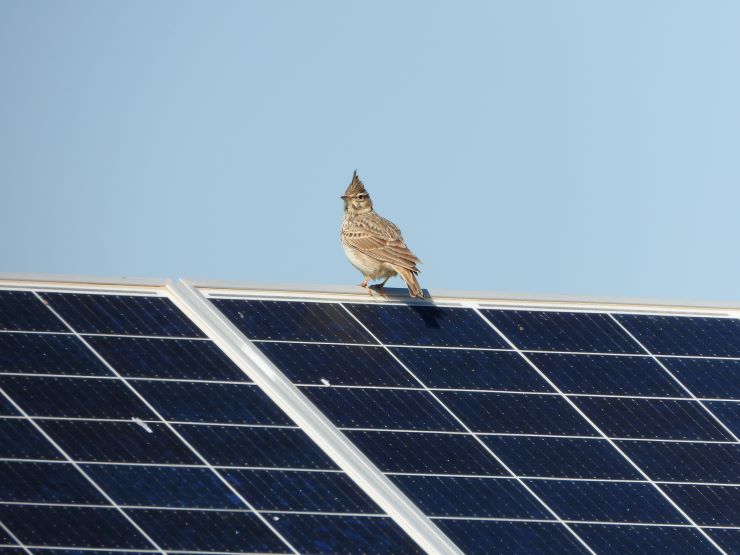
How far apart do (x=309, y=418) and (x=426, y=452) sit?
1.51 meters

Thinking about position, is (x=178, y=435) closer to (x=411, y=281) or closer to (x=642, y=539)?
(x=411, y=281)

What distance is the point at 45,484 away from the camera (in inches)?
821

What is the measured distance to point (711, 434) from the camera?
78.5 ft

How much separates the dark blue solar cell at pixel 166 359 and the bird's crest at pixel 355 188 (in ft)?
15.9

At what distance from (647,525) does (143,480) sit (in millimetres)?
6054

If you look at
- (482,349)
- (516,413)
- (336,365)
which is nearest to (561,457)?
(516,413)

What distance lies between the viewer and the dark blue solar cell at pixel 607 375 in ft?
79.7

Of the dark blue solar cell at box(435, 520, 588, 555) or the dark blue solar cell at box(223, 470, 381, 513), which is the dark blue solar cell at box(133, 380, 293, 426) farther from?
the dark blue solar cell at box(435, 520, 588, 555)

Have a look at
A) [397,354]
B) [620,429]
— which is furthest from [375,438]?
[620,429]

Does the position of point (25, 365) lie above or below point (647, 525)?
above

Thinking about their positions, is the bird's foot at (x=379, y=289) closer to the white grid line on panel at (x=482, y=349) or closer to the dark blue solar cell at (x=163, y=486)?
the white grid line on panel at (x=482, y=349)

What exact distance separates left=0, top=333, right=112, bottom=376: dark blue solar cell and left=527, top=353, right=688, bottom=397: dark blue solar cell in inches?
231

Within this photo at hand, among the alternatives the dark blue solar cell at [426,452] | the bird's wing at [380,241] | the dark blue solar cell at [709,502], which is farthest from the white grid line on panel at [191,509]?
the bird's wing at [380,241]

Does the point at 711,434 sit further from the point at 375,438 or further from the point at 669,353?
the point at 375,438
